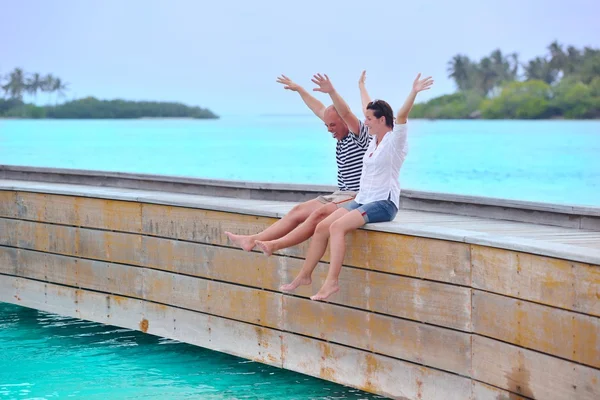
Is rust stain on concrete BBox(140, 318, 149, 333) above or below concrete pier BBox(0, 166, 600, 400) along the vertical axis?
below

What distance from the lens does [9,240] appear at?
9.87m

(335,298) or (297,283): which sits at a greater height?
(297,283)

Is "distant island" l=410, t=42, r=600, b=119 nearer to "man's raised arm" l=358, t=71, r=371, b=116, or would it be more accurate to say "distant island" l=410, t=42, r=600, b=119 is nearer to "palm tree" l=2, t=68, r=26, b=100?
"palm tree" l=2, t=68, r=26, b=100

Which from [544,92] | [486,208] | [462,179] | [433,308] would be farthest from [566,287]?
[544,92]

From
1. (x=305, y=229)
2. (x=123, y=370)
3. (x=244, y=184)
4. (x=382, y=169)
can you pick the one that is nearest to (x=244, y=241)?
(x=305, y=229)

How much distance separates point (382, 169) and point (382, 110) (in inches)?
15.9

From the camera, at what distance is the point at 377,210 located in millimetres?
6832

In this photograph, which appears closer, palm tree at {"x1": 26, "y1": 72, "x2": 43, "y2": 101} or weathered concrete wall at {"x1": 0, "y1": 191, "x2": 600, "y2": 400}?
weathered concrete wall at {"x1": 0, "y1": 191, "x2": 600, "y2": 400}

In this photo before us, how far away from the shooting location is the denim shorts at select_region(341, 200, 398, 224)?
268 inches

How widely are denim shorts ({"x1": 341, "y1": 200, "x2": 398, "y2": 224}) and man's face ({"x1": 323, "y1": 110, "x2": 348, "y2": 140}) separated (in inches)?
25.0

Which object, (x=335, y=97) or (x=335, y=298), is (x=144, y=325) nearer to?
(x=335, y=298)

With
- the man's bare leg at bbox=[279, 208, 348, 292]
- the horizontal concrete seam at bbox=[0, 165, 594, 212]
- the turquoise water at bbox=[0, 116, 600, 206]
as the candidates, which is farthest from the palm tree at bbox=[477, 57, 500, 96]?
the man's bare leg at bbox=[279, 208, 348, 292]

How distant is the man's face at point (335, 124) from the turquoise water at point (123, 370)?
1816 millimetres

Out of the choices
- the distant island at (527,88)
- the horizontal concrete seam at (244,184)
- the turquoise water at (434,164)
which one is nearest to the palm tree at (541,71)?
the distant island at (527,88)
